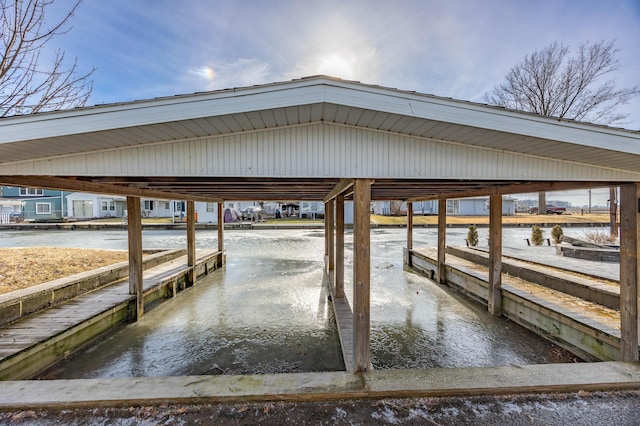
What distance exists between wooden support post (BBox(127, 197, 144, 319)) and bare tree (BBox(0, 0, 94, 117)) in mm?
2811

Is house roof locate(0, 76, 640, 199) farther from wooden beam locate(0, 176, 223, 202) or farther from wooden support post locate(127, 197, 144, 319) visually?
wooden support post locate(127, 197, 144, 319)

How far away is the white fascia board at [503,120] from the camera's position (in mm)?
2746

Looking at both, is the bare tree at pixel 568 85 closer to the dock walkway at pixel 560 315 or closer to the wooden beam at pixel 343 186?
the dock walkway at pixel 560 315

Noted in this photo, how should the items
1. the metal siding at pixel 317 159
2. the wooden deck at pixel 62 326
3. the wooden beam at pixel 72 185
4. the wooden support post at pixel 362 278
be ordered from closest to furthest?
the metal siding at pixel 317 159
the wooden support post at pixel 362 278
the wooden beam at pixel 72 185
the wooden deck at pixel 62 326

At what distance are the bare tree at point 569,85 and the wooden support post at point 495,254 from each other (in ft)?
56.4

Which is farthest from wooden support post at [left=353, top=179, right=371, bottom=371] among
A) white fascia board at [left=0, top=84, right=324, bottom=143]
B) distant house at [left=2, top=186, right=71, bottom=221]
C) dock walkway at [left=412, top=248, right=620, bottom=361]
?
distant house at [left=2, top=186, right=71, bottom=221]

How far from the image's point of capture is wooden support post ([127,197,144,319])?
573 centimetres

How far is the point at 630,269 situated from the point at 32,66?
10.3 metres

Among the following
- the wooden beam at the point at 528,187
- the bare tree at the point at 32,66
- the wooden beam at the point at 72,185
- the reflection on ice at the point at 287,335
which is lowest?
the reflection on ice at the point at 287,335

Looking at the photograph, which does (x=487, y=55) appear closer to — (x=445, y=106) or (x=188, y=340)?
(x=445, y=106)

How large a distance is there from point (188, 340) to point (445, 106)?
546cm

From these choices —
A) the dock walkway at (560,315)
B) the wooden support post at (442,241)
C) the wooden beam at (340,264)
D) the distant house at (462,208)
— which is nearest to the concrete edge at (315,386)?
the dock walkway at (560,315)

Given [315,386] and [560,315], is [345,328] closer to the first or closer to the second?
[315,386]

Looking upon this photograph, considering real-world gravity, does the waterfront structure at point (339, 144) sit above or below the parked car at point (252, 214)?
above
